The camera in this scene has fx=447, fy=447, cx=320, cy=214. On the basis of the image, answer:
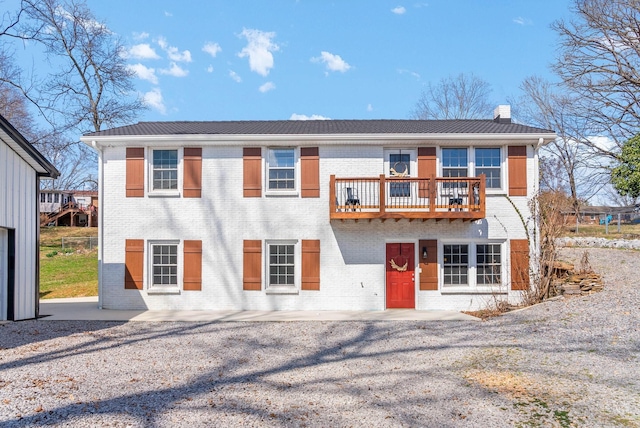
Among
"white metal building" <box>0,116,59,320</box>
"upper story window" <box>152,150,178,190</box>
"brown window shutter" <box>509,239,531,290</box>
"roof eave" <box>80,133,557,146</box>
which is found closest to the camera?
"white metal building" <box>0,116,59,320</box>

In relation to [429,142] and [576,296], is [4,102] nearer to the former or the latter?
[429,142]

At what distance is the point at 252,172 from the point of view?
13742 millimetres

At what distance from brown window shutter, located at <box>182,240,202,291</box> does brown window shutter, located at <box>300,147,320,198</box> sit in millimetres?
3660

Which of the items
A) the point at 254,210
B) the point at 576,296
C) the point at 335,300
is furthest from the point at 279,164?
the point at 576,296

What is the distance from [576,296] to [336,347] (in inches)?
297

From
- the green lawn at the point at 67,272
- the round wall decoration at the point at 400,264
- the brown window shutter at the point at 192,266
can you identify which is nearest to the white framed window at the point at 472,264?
the round wall decoration at the point at 400,264

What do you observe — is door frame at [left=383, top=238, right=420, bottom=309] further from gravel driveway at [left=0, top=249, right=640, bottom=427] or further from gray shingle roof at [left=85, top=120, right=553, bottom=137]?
gray shingle roof at [left=85, top=120, right=553, bottom=137]

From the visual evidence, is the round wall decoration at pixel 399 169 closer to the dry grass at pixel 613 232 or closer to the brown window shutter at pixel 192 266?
the brown window shutter at pixel 192 266

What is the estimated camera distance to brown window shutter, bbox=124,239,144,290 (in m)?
13.6

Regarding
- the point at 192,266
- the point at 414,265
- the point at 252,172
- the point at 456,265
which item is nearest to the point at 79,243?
the point at 192,266

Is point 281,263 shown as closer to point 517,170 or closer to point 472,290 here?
point 472,290

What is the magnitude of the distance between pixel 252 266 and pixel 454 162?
6.97 m

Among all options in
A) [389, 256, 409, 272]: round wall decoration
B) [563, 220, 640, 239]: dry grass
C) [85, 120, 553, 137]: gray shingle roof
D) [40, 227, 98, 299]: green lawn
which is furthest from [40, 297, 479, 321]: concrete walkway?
[563, 220, 640, 239]: dry grass

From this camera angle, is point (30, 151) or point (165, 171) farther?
point (165, 171)
